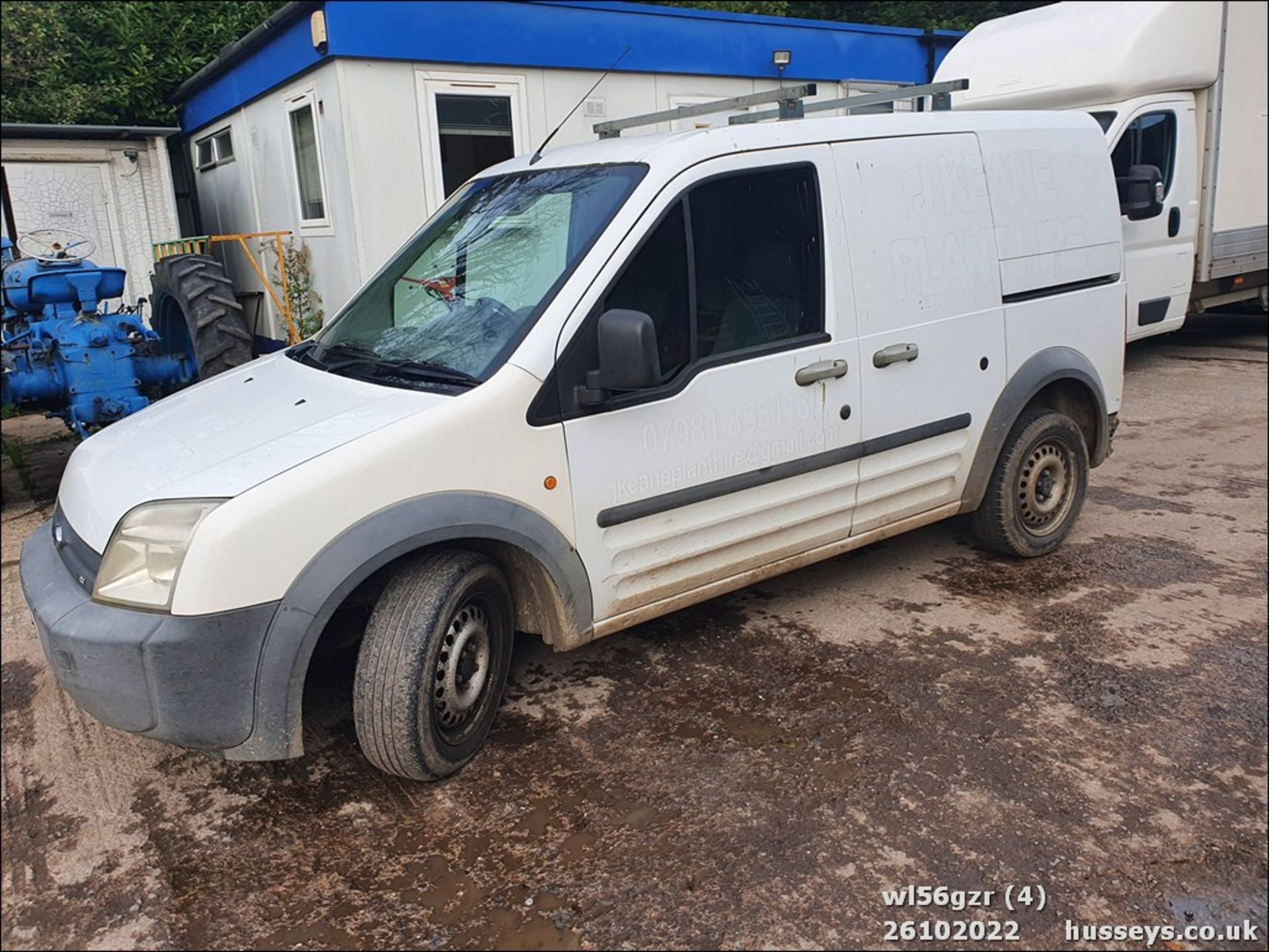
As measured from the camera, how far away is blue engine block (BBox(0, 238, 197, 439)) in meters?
6.54

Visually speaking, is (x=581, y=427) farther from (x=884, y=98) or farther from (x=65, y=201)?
(x=65, y=201)

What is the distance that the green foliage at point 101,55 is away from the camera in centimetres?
1309

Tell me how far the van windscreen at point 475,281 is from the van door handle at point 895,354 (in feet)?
4.09

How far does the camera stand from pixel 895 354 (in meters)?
4.22

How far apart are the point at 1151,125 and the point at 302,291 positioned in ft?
25.6

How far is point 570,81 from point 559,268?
6.63 m

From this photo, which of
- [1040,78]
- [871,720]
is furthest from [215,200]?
[871,720]

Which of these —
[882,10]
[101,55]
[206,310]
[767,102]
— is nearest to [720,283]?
[767,102]

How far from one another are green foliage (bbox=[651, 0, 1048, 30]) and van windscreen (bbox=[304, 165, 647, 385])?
30.3 ft

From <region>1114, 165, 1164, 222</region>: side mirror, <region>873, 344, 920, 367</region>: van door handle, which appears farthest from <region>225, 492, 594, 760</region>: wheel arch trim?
<region>1114, 165, 1164, 222</region>: side mirror

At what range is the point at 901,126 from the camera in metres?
4.38

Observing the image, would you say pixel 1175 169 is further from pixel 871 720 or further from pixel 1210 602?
pixel 871 720

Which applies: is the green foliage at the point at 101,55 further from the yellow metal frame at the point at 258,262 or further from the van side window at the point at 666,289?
the van side window at the point at 666,289

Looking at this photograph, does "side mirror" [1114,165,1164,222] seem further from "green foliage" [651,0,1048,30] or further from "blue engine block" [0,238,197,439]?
"blue engine block" [0,238,197,439]
